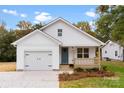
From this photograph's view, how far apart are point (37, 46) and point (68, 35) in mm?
5036

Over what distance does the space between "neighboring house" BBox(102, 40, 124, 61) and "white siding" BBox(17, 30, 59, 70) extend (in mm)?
27612

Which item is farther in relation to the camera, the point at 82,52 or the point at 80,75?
the point at 82,52

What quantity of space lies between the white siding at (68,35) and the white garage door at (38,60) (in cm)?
376

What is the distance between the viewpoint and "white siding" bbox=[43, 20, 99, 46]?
120ft

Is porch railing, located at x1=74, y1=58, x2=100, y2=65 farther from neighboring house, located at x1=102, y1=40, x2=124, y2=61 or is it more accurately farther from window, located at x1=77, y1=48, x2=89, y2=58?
neighboring house, located at x1=102, y1=40, x2=124, y2=61

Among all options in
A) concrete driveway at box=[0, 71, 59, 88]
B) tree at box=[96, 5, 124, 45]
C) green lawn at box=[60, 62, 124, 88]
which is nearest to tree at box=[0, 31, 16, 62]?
tree at box=[96, 5, 124, 45]

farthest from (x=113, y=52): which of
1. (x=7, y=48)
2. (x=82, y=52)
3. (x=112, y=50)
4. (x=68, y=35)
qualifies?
(x=68, y=35)

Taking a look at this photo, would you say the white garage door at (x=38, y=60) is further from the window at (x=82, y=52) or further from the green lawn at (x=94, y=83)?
the green lawn at (x=94, y=83)

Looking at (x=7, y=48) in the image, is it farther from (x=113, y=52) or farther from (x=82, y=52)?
(x=113, y=52)

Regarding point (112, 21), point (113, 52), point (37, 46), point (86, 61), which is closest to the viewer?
point (86, 61)

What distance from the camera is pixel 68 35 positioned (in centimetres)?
3700
